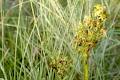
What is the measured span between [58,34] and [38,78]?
181 millimetres

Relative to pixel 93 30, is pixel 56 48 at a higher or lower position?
lower

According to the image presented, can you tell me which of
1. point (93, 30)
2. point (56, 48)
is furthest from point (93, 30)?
point (56, 48)

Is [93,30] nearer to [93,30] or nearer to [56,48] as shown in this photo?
[93,30]

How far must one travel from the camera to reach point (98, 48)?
1202 millimetres

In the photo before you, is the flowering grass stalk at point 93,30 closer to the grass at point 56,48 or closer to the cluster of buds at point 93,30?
the cluster of buds at point 93,30

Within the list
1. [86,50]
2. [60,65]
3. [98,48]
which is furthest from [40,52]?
[86,50]

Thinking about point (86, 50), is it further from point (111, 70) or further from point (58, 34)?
point (111, 70)

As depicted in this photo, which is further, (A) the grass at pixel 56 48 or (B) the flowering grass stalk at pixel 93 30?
(A) the grass at pixel 56 48

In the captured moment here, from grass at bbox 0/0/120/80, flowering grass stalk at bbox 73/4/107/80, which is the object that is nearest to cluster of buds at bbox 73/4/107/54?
flowering grass stalk at bbox 73/4/107/80

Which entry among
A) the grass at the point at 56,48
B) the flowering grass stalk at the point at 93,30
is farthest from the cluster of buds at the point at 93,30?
the grass at the point at 56,48

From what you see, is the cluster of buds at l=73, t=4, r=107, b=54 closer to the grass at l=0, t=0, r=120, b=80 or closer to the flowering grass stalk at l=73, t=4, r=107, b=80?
the flowering grass stalk at l=73, t=4, r=107, b=80

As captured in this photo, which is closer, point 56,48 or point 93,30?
point 93,30

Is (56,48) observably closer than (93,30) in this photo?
No

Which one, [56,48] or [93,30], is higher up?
[93,30]
